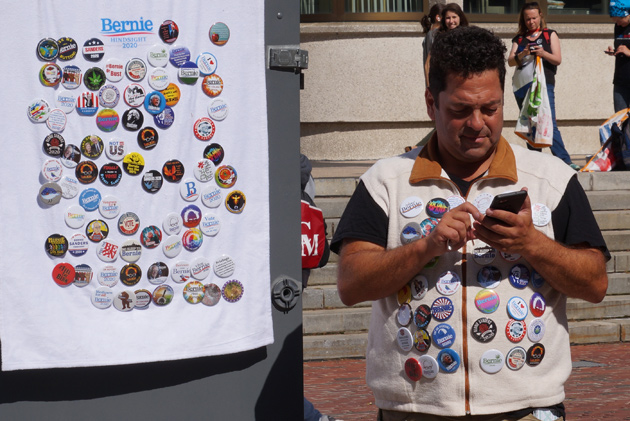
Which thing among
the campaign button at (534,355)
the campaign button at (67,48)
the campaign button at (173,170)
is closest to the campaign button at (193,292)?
the campaign button at (173,170)

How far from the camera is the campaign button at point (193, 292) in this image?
353cm

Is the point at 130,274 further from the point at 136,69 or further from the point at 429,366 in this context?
the point at 429,366

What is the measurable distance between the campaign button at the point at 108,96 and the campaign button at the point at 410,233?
117cm

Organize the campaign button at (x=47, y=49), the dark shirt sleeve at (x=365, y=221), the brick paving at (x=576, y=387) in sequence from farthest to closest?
the brick paving at (x=576, y=387) → the campaign button at (x=47, y=49) → the dark shirt sleeve at (x=365, y=221)

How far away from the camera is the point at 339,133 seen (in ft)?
44.5

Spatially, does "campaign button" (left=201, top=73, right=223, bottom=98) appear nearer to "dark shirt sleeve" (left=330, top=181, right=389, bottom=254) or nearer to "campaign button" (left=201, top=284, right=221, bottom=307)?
"campaign button" (left=201, top=284, right=221, bottom=307)

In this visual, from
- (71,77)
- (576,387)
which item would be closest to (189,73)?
(71,77)

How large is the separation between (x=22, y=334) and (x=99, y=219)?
47 cm

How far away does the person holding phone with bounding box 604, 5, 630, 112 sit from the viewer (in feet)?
34.3

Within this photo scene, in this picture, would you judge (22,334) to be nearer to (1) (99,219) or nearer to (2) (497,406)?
(1) (99,219)

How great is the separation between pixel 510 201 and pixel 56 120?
A: 160 centimetres

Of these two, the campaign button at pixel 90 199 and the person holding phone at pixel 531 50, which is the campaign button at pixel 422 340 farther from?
the person holding phone at pixel 531 50

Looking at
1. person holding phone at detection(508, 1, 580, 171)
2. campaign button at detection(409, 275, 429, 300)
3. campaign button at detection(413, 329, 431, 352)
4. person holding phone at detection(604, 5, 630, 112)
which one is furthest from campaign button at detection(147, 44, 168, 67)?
person holding phone at detection(604, 5, 630, 112)

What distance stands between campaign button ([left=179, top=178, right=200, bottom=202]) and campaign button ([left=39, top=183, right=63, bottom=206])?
41cm
